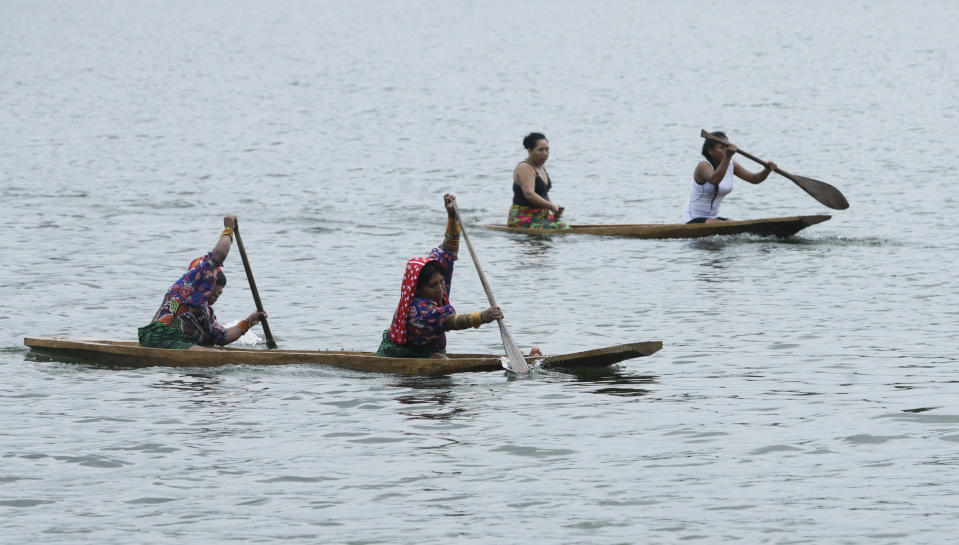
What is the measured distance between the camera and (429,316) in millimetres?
11281

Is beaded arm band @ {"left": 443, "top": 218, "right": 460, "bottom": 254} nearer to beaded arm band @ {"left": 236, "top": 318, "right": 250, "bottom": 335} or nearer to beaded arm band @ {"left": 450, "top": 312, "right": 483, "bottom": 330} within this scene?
beaded arm band @ {"left": 450, "top": 312, "right": 483, "bottom": 330}

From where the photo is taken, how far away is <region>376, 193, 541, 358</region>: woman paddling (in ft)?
36.6

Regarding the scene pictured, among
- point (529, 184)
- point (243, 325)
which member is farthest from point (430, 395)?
point (529, 184)

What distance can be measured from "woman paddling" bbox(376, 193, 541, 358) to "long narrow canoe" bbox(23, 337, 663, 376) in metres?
0.17

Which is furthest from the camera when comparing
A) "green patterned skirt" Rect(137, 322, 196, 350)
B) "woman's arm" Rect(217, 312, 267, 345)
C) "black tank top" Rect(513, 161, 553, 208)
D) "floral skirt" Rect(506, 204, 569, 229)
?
"floral skirt" Rect(506, 204, 569, 229)

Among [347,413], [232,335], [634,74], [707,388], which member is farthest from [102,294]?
[634,74]

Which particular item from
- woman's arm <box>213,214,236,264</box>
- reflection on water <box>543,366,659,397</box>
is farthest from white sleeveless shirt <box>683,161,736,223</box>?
woman's arm <box>213,214,236,264</box>

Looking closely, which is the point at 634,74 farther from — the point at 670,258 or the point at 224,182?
the point at 670,258

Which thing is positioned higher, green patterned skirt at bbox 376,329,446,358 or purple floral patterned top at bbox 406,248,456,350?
purple floral patterned top at bbox 406,248,456,350

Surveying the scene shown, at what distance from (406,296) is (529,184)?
26.9ft

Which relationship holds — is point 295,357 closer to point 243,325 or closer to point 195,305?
point 243,325

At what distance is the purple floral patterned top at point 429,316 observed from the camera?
11258mm

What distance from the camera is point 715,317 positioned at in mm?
14602

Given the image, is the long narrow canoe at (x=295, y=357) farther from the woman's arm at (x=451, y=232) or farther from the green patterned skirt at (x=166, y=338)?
the woman's arm at (x=451, y=232)
